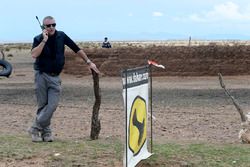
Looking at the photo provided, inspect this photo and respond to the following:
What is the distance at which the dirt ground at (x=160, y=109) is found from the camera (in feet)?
44.6

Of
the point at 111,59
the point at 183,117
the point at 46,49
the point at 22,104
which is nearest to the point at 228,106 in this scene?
the point at 183,117

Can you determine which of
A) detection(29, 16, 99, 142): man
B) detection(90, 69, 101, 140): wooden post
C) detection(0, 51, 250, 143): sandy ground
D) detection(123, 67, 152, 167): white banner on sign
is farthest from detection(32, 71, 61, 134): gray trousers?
detection(0, 51, 250, 143): sandy ground

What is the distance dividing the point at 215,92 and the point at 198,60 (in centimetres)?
876

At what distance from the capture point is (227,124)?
49.4 feet

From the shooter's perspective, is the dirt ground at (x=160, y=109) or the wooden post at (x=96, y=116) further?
the dirt ground at (x=160, y=109)

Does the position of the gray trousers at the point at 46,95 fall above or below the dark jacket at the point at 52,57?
below

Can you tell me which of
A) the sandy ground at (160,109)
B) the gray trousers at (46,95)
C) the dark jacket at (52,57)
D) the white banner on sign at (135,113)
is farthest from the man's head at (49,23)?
the sandy ground at (160,109)

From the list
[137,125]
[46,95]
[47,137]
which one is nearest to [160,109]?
[47,137]

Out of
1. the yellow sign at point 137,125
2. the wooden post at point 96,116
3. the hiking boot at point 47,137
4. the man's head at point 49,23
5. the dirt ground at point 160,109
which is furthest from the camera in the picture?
the dirt ground at point 160,109

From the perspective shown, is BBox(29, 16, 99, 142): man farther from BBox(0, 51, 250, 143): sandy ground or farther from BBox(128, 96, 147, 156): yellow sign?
BBox(0, 51, 250, 143): sandy ground

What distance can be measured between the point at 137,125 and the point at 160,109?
11.1 m

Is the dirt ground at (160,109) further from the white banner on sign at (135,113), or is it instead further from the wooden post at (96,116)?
the white banner on sign at (135,113)

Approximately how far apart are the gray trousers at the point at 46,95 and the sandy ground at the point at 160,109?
2428 millimetres

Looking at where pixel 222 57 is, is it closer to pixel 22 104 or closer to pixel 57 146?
pixel 22 104
